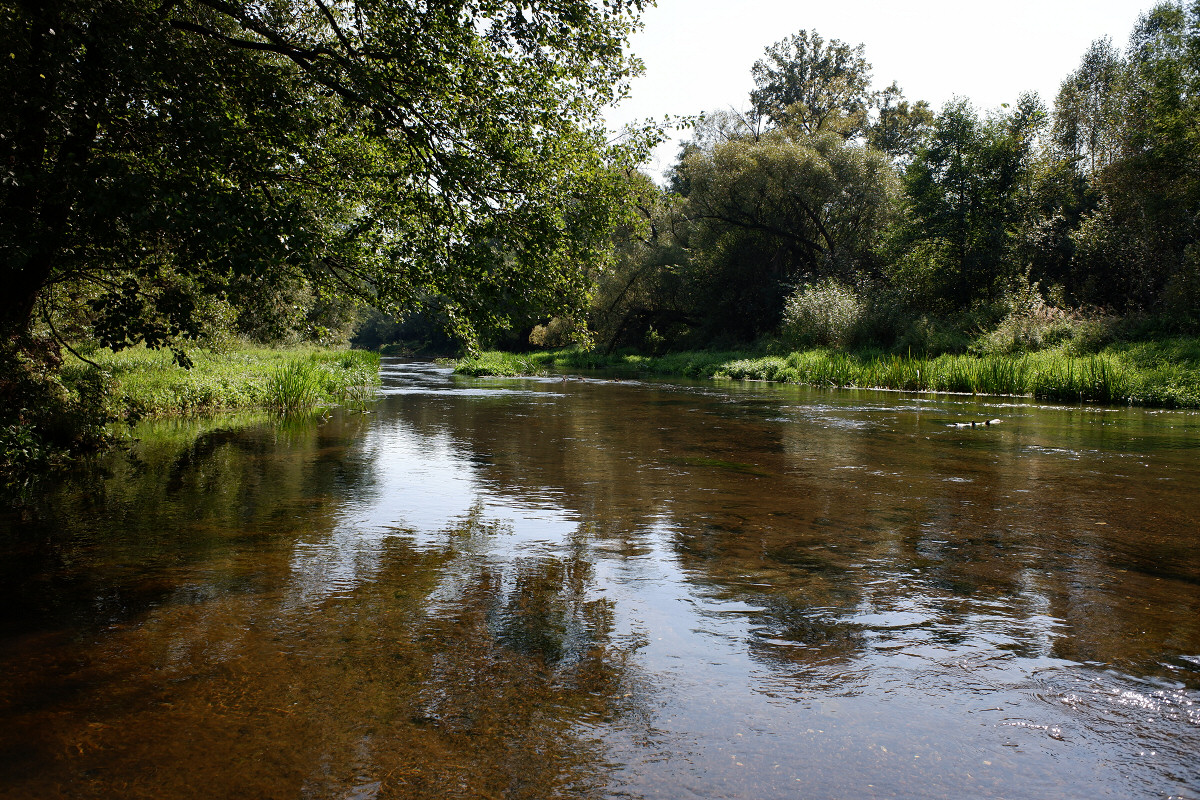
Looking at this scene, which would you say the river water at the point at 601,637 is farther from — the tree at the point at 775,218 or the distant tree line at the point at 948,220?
the tree at the point at 775,218

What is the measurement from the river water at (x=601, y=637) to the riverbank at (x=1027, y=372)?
582 centimetres

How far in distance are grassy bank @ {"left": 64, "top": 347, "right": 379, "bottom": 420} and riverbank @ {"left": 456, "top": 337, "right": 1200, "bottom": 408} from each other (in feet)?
15.5

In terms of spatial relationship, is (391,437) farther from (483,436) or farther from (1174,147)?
(1174,147)

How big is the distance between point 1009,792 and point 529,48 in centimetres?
1085

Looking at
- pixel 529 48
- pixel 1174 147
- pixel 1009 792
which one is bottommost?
pixel 1009 792

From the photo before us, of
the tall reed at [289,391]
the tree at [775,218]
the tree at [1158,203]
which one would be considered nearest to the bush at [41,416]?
the tall reed at [289,391]

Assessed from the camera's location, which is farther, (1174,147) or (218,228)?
(1174,147)

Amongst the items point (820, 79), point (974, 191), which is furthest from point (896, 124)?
point (974, 191)

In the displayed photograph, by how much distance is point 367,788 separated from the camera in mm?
2676

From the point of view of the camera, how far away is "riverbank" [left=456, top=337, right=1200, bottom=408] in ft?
63.5

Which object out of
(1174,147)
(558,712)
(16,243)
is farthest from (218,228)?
(1174,147)

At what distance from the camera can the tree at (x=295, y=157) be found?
721cm

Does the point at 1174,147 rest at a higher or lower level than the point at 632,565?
higher

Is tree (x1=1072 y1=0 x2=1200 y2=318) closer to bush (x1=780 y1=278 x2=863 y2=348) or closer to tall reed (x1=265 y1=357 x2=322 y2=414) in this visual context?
bush (x1=780 y1=278 x2=863 y2=348)
